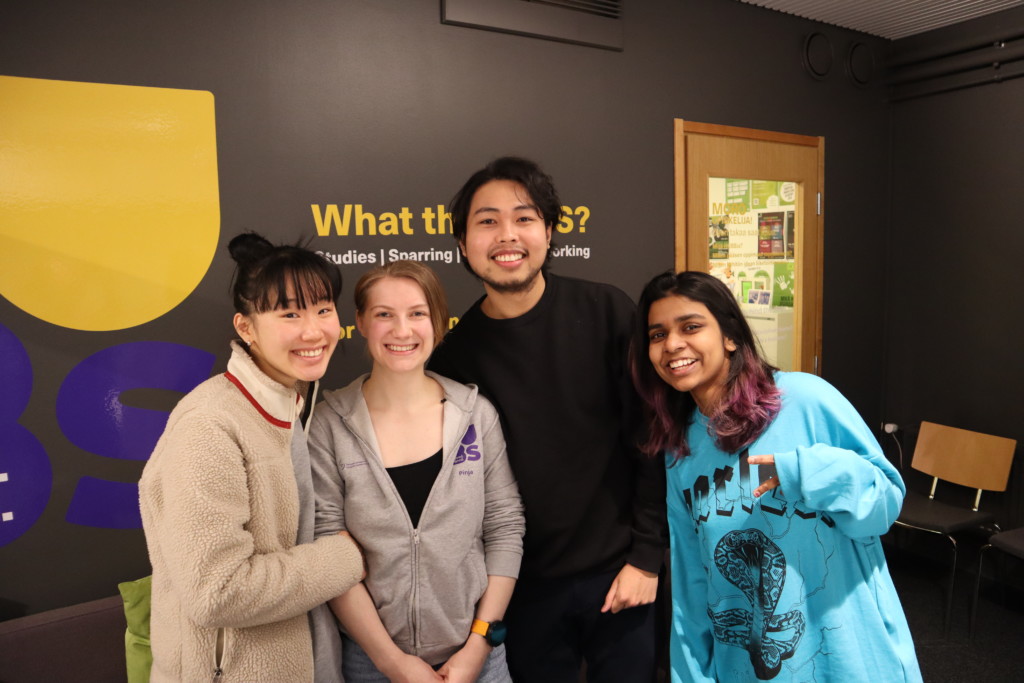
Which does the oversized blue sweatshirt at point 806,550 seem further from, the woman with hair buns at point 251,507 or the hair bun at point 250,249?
the hair bun at point 250,249

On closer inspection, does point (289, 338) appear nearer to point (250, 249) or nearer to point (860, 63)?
point (250, 249)

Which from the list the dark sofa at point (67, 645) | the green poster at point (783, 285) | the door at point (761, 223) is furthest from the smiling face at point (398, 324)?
the green poster at point (783, 285)

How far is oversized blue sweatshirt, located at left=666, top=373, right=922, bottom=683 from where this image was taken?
57.3 inches

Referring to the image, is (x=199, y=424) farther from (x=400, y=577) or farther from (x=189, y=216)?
(x=189, y=216)

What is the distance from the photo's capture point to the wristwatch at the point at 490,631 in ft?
5.39

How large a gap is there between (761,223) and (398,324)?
3.15m

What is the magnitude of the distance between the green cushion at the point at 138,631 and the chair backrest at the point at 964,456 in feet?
13.4

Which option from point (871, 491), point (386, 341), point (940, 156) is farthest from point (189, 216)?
point (940, 156)

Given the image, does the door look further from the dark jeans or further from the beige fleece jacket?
the beige fleece jacket

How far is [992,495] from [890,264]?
5.25ft

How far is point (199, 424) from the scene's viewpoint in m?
1.23

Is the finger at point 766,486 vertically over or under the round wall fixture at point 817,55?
under

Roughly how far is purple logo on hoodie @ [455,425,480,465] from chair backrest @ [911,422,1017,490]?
11.4 ft

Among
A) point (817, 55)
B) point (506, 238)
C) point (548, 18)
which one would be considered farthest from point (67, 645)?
Answer: point (817, 55)
